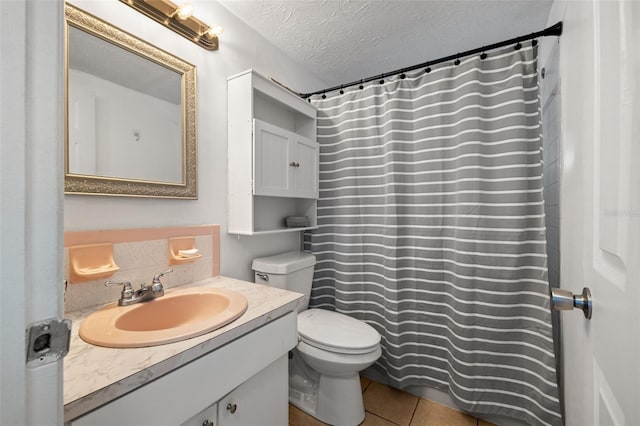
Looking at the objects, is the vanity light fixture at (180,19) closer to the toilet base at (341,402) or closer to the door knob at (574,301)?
the door knob at (574,301)

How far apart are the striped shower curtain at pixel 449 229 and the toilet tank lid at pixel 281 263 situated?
26cm

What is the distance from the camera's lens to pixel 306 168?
1.71 m

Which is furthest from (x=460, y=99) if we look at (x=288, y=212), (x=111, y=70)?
(x=111, y=70)

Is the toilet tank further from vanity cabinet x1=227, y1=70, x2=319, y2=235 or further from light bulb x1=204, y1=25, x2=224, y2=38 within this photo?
light bulb x1=204, y1=25, x2=224, y2=38

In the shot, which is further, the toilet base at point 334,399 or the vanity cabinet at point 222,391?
the toilet base at point 334,399

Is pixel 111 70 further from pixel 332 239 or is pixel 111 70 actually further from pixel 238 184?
pixel 332 239

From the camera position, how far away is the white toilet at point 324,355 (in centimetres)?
125

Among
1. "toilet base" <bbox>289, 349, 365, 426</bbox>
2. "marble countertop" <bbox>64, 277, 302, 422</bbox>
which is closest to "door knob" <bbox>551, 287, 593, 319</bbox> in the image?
"marble countertop" <bbox>64, 277, 302, 422</bbox>

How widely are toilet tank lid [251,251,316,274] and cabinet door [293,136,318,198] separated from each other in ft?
1.34

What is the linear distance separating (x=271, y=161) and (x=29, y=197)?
48.1 inches

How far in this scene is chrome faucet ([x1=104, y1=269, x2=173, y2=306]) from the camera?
3.06 ft

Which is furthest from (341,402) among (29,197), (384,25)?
(384,25)

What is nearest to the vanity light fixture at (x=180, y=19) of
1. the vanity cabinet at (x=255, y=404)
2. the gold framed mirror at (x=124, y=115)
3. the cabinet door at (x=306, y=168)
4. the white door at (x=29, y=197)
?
the gold framed mirror at (x=124, y=115)

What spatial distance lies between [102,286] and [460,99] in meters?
1.86
